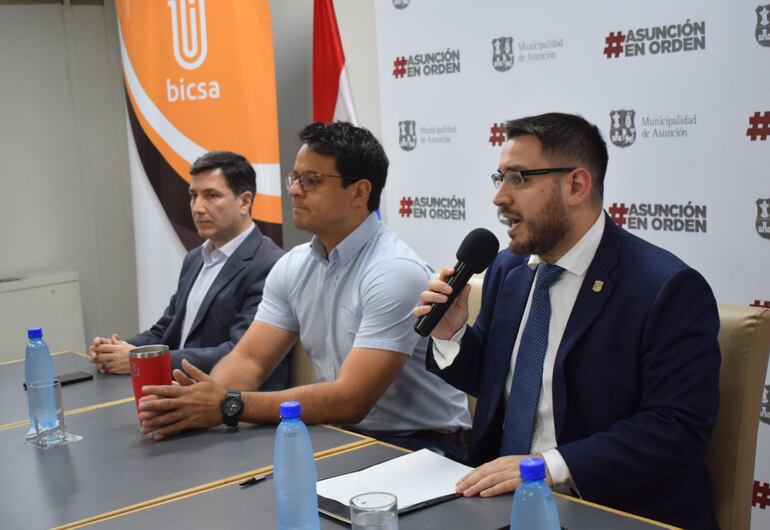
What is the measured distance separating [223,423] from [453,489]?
736mm

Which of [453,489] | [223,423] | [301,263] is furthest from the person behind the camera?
[301,263]

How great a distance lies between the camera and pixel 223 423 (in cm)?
220

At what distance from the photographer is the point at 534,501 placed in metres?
1.19

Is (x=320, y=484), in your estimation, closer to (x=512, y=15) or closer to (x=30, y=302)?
(x=512, y=15)

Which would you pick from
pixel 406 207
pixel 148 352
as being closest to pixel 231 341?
pixel 148 352

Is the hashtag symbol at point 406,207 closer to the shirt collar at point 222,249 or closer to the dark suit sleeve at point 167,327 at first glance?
the shirt collar at point 222,249

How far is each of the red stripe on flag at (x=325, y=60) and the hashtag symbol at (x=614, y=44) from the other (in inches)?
58.3

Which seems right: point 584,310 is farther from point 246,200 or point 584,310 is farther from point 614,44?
point 246,200

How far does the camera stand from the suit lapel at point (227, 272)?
3193 mm

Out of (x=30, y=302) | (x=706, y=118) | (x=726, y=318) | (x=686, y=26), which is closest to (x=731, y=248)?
(x=706, y=118)

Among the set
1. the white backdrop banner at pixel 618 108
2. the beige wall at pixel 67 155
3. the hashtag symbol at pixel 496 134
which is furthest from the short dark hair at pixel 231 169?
the beige wall at pixel 67 155

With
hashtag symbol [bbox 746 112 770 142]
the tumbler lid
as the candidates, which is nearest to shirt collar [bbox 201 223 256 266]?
the tumbler lid

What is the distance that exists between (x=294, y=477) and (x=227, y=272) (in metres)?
1.80

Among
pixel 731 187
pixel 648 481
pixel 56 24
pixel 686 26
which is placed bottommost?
pixel 648 481
